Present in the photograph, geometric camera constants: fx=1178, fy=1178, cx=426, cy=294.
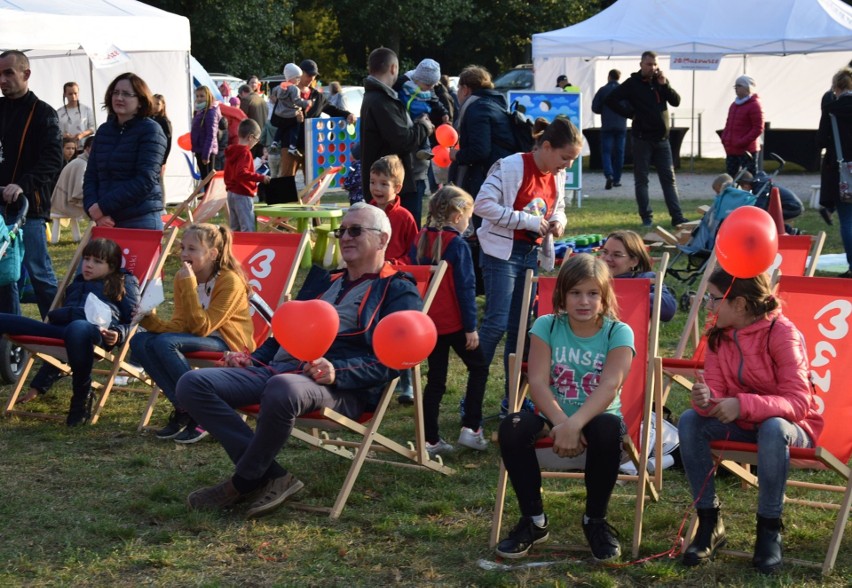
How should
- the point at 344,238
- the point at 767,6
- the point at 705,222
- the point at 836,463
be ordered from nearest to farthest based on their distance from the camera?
the point at 836,463 → the point at 344,238 → the point at 705,222 → the point at 767,6

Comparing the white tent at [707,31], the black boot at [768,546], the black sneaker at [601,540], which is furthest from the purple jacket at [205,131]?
the black boot at [768,546]

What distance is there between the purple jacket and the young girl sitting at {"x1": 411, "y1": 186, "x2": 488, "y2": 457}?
31.2 feet

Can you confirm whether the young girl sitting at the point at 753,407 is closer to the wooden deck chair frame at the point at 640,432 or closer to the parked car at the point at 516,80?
the wooden deck chair frame at the point at 640,432

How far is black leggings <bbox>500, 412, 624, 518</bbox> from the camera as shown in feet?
13.6

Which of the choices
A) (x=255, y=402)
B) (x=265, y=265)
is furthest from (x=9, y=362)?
(x=255, y=402)

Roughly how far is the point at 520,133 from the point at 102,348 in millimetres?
3195

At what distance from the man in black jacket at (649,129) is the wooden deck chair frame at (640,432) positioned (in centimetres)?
822

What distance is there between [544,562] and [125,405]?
3.18 meters

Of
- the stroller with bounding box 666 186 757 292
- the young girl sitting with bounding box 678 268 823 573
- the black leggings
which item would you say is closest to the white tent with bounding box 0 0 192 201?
the stroller with bounding box 666 186 757 292

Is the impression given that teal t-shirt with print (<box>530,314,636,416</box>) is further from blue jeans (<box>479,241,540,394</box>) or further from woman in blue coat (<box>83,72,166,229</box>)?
woman in blue coat (<box>83,72,166,229</box>)

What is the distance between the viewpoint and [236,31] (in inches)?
1375

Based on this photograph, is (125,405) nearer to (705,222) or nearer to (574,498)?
(574,498)

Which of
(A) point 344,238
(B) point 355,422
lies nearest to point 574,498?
(B) point 355,422

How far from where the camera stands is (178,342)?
5.59m
